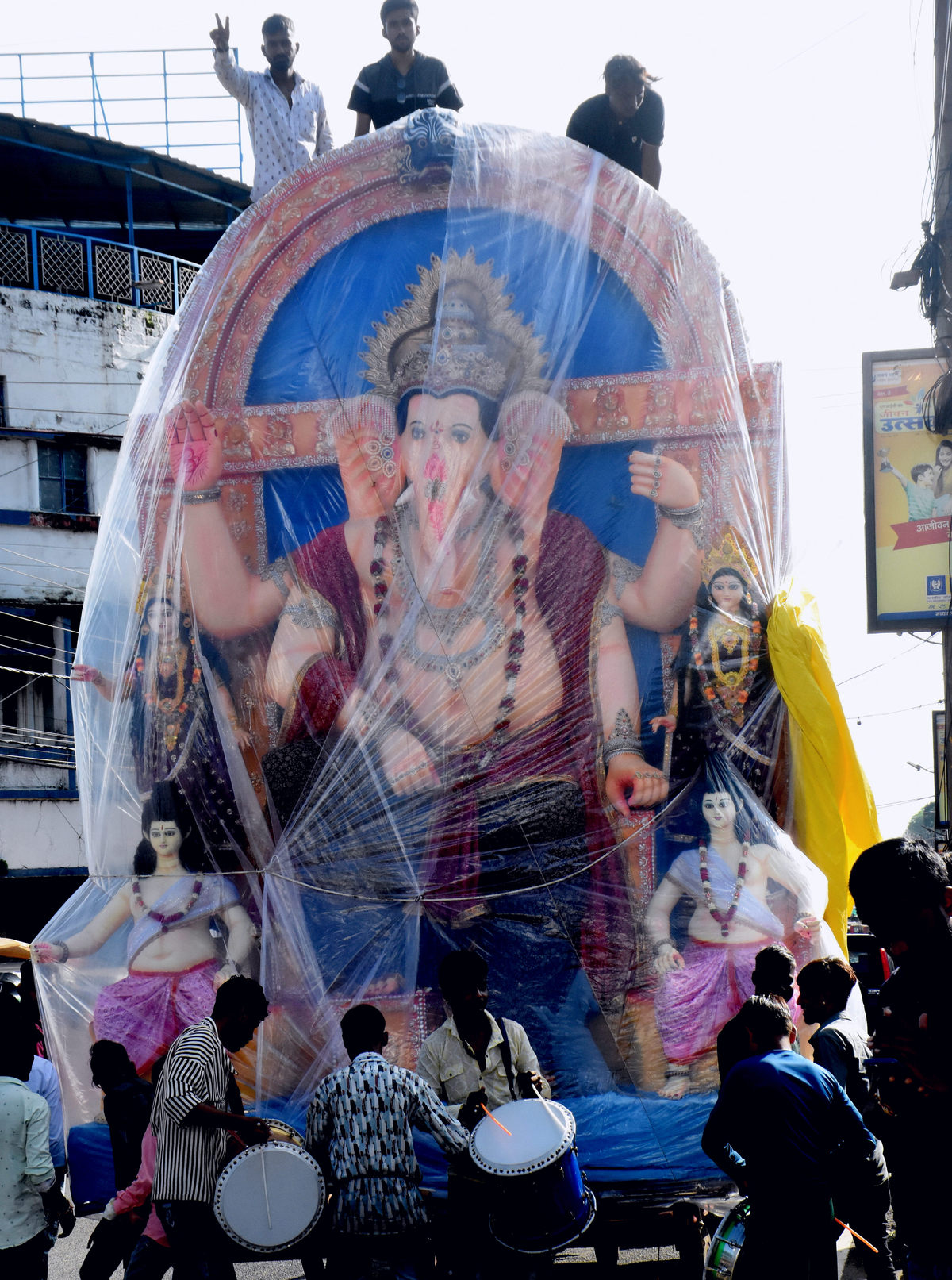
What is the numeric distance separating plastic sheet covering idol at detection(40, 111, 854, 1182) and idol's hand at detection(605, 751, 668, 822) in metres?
0.01

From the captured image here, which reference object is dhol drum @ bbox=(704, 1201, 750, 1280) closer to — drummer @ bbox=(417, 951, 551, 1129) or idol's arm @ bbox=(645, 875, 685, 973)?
drummer @ bbox=(417, 951, 551, 1129)

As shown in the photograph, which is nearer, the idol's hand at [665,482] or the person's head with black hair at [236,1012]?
the person's head with black hair at [236,1012]

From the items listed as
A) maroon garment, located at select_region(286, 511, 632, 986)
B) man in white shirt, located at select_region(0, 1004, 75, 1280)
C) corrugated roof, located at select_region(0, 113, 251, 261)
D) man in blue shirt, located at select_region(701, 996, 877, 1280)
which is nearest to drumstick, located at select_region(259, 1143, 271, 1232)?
man in white shirt, located at select_region(0, 1004, 75, 1280)

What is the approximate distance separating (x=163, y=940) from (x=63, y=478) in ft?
55.8

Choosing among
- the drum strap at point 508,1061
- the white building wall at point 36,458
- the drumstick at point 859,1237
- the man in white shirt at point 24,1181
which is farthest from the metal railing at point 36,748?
the drumstick at point 859,1237

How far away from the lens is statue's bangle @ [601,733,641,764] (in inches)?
277

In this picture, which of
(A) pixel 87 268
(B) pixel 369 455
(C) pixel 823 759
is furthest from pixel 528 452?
(A) pixel 87 268

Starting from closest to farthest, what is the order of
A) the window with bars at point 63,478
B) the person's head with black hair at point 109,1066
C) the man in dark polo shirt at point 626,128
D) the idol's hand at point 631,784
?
the person's head with black hair at point 109,1066
the idol's hand at point 631,784
the man in dark polo shirt at point 626,128
the window with bars at point 63,478

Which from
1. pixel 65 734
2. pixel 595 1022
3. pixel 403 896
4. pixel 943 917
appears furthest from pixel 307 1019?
pixel 65 734

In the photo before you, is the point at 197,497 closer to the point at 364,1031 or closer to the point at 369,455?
the point at 369,455

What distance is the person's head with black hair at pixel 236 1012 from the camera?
528 cm

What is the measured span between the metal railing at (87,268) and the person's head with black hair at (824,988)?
20047 mm

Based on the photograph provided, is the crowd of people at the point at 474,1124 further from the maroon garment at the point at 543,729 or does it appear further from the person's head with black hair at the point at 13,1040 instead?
the maroon garment at the point at 543,729

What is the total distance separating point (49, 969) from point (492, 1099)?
2.82m
